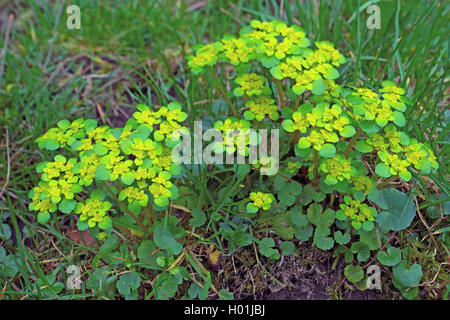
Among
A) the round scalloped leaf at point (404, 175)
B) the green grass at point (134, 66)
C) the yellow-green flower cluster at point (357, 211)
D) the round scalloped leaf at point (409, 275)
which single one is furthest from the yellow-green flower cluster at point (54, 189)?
Result: the round scalloped leaf at point (409, 275)

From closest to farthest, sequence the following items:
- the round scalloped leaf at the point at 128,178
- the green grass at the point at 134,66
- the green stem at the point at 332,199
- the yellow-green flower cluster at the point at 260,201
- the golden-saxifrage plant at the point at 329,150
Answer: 1. the round scalloped leaf at the point at 128,178
2. the golden-saxifrage plant at the point at 329,150
3. the yellow-green flower cluster at the point at 260,201
4. the green stem at the point at 332,199
5. the green grass at the point at 134,66

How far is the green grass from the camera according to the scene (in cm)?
201

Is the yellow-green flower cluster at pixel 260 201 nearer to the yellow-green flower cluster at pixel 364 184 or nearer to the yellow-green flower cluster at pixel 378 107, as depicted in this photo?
the yellow-green flower cluster at pixel 364 184

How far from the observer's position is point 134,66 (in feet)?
8.63

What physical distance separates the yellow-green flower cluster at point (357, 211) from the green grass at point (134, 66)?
0.96 feet

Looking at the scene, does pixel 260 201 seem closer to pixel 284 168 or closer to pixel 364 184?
pixel 284 168

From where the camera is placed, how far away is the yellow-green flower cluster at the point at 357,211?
1.73m

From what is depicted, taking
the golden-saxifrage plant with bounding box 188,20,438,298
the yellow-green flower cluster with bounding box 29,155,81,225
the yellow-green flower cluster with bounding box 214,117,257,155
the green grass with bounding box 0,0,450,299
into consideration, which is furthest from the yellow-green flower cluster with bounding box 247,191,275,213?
the yellow-green flower cluster with bounding box 29,155,81,225

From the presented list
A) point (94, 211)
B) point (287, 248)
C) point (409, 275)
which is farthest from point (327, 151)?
point (94, 211)

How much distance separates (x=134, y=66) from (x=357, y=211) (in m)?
1.60

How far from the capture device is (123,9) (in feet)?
9.37
